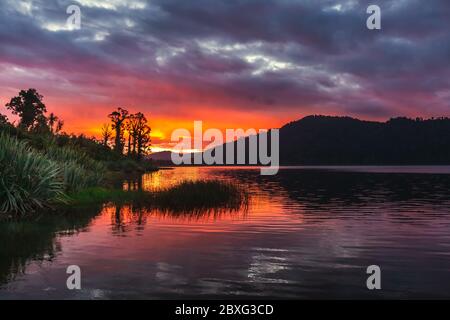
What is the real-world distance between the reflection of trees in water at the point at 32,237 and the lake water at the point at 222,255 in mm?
36

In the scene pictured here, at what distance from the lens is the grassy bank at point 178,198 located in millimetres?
31391

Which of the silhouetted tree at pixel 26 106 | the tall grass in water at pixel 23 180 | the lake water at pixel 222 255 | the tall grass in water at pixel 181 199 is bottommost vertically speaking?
the lake water at pixel 222 255

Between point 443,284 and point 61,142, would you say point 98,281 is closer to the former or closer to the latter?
point 443,284

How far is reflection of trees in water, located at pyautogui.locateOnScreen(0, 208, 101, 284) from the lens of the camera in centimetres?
1334

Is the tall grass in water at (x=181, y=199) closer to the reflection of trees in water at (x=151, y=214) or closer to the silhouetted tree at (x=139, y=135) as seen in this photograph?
the reflection of trees in water at (x=151, y=214)

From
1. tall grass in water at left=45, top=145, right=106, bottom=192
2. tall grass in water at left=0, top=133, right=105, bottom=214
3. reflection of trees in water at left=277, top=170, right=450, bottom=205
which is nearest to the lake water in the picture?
tall grass in water at left=0, top=133, right=105, bottom=214

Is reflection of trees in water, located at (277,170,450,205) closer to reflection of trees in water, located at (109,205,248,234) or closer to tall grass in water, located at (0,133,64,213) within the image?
reflection of trees in water, located at (109,205,248,234)

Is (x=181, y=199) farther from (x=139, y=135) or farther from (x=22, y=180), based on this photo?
(x=139, y=135)

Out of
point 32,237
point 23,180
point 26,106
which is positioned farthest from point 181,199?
point 26,106

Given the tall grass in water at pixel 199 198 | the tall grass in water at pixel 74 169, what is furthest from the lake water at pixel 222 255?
the tall grass in water at pixel 74 169

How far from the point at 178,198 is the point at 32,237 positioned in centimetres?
1591

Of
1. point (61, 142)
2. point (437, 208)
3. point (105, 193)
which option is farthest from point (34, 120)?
point (437, 208)

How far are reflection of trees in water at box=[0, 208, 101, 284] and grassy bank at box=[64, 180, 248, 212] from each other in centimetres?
558
